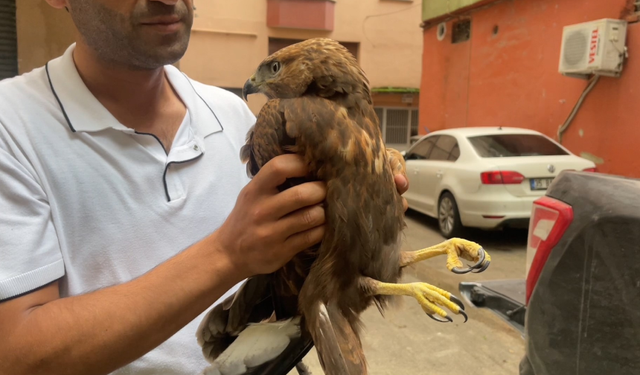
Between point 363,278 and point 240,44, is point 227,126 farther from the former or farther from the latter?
point 240,44

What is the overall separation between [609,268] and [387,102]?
522 inches

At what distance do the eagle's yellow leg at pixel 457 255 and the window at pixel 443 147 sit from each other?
444cm

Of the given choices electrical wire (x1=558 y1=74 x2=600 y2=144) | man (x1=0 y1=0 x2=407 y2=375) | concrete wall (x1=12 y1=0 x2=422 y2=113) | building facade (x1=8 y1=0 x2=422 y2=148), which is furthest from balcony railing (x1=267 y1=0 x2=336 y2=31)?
man (x1=0 y1=0 x2=407 y2=375)

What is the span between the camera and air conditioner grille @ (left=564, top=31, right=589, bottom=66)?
227 inches

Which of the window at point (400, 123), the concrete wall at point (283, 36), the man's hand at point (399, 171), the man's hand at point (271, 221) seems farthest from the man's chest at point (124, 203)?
the window at point (400, 123)

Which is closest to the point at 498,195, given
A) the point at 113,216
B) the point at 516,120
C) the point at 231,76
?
the point at 516,120

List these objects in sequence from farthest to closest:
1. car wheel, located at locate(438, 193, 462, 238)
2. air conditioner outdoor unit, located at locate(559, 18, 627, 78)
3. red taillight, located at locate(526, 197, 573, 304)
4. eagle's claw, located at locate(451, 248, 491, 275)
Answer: air conditioner outdoor unit, located at locate(559, 18, 627, 78)
car wheel, located at locate(438, 193, 462, 238)
red taillight, located at locate(526, 197, 573, 304)
eagle's claw, located at locate(451, 248, 491, 275)

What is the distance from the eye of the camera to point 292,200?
98 cm

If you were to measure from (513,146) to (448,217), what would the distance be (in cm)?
109

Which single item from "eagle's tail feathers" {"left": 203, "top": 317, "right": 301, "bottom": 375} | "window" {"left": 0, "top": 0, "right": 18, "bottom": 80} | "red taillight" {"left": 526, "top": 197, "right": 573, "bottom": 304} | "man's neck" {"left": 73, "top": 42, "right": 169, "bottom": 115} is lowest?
"eagle's tail feathers" {"left": 203, "top": 317, "right": 301, "bottom": 375}

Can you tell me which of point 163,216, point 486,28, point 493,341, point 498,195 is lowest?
point 493,341

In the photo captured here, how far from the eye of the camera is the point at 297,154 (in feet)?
3.54

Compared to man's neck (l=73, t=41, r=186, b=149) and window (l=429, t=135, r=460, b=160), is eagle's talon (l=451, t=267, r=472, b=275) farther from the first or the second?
window (l=429, t=135, r=460, b=160)

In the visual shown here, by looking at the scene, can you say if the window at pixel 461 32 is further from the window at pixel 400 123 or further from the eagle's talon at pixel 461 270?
the eagle's talon at pixel 461 270
